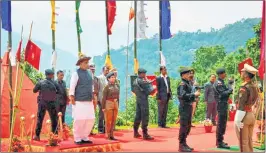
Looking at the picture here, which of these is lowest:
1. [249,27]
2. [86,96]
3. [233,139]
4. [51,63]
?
[233,139]

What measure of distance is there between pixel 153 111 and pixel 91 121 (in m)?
15.2

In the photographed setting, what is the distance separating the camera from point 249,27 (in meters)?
101

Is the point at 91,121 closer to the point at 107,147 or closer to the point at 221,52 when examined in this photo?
the point at 107,147

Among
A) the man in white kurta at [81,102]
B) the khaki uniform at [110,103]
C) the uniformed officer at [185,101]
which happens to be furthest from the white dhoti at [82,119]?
the uniformed officer at [185,101]

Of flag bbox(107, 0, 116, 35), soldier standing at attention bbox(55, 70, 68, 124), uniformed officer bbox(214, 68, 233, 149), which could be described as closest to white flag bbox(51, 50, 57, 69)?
soldier standing at attention bbox(55, 70, 68, 124)

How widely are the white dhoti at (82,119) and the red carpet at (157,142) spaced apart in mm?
203

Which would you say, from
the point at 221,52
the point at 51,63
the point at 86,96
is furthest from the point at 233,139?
the point at 221,52

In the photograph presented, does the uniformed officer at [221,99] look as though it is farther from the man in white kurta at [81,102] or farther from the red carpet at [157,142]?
the man in white kurta at [81,102]

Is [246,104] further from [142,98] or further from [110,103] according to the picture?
[142,98]

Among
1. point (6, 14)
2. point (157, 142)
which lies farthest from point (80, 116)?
point (6, 14)

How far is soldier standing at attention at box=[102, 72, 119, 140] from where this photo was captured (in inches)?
372

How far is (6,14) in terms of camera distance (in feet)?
34.6

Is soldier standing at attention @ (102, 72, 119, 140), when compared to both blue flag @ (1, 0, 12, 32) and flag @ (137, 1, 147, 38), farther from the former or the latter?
flag @ (137, 1, 147, 38)

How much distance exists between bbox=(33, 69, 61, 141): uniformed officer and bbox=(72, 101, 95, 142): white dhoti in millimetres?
1363
